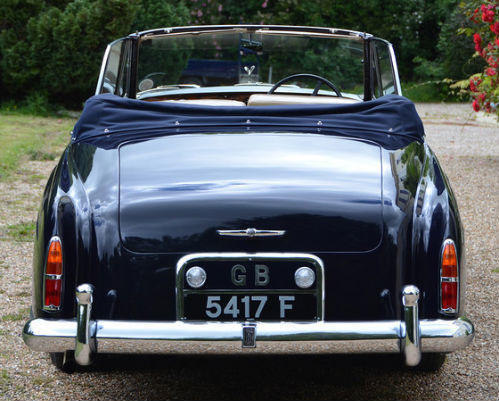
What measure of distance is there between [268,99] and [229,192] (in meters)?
1.36

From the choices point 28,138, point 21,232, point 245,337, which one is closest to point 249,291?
point 245,337

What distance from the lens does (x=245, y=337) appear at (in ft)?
9.35

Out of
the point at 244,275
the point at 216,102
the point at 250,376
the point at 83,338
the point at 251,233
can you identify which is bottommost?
the point at 250,376

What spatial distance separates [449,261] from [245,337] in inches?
32.2

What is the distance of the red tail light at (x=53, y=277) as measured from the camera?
2.99m

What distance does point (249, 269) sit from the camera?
2922 mm

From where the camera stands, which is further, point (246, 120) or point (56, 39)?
point (56, 39)

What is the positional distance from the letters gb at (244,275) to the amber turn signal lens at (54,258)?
64 cm

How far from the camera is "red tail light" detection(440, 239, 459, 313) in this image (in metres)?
3.00

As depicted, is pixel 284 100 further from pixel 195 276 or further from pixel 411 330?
pixel 411 330

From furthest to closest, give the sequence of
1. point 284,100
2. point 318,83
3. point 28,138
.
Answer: point 28,138
point 318,83
point 284,100

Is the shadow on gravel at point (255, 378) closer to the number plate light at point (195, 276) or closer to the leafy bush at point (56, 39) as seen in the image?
the number plate light at point (195, 276)

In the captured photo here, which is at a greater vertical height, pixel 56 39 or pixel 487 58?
pixel 487 58

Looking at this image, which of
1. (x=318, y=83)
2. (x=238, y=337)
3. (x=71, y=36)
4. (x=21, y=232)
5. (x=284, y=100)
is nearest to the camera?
(x=238, y=337)
